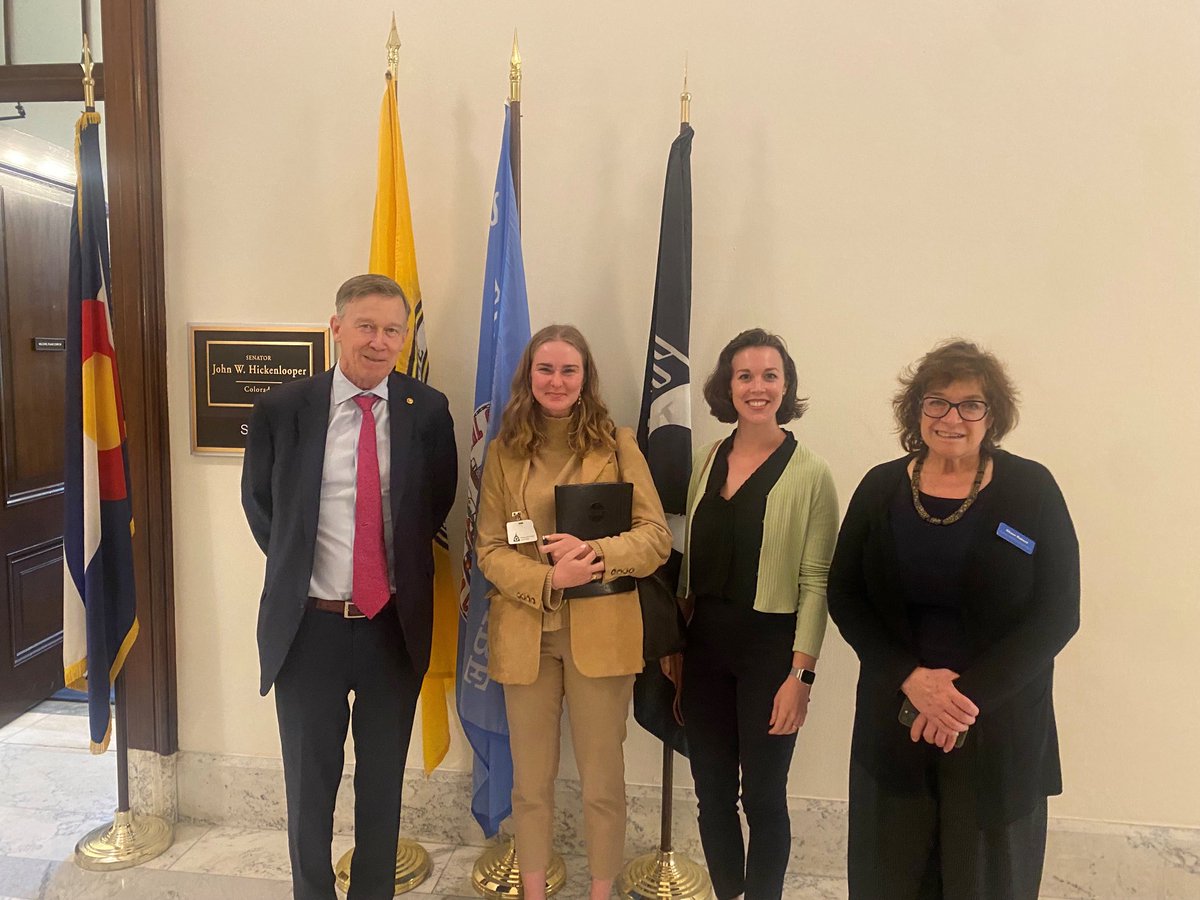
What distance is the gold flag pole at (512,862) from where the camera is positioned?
2.19 meters

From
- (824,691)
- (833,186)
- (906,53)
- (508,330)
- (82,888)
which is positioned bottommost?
(82,888)

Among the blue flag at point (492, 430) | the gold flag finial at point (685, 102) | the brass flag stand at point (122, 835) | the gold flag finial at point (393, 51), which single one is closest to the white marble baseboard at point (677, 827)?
the brass flag stand at point (122, 835)

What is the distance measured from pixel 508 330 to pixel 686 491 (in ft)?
2.29

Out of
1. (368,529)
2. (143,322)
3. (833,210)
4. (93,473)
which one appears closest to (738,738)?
(368,529)

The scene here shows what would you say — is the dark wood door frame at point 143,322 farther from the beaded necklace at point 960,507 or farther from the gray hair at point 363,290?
the beaded necklace at point 960,507

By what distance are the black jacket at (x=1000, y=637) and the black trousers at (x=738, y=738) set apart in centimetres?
29

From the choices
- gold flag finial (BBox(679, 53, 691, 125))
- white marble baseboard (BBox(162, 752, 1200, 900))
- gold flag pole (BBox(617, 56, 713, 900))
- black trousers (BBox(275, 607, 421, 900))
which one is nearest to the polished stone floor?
white marble baseboard (BBox(162, 752, 1200, 900))

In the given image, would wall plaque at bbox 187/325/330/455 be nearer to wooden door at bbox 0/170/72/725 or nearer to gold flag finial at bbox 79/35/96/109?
gold flag finial at bbox 79/35/96/109

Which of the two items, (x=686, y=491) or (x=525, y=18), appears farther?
(x=525, y=18)

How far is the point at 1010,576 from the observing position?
1424 millimetres

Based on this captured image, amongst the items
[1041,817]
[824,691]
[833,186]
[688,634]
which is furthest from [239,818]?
[833,186]

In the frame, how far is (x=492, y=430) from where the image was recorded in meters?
2.23

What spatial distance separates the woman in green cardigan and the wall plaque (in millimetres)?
1404

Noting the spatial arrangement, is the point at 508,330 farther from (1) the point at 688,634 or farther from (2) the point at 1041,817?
(2) the point at 1041,817
